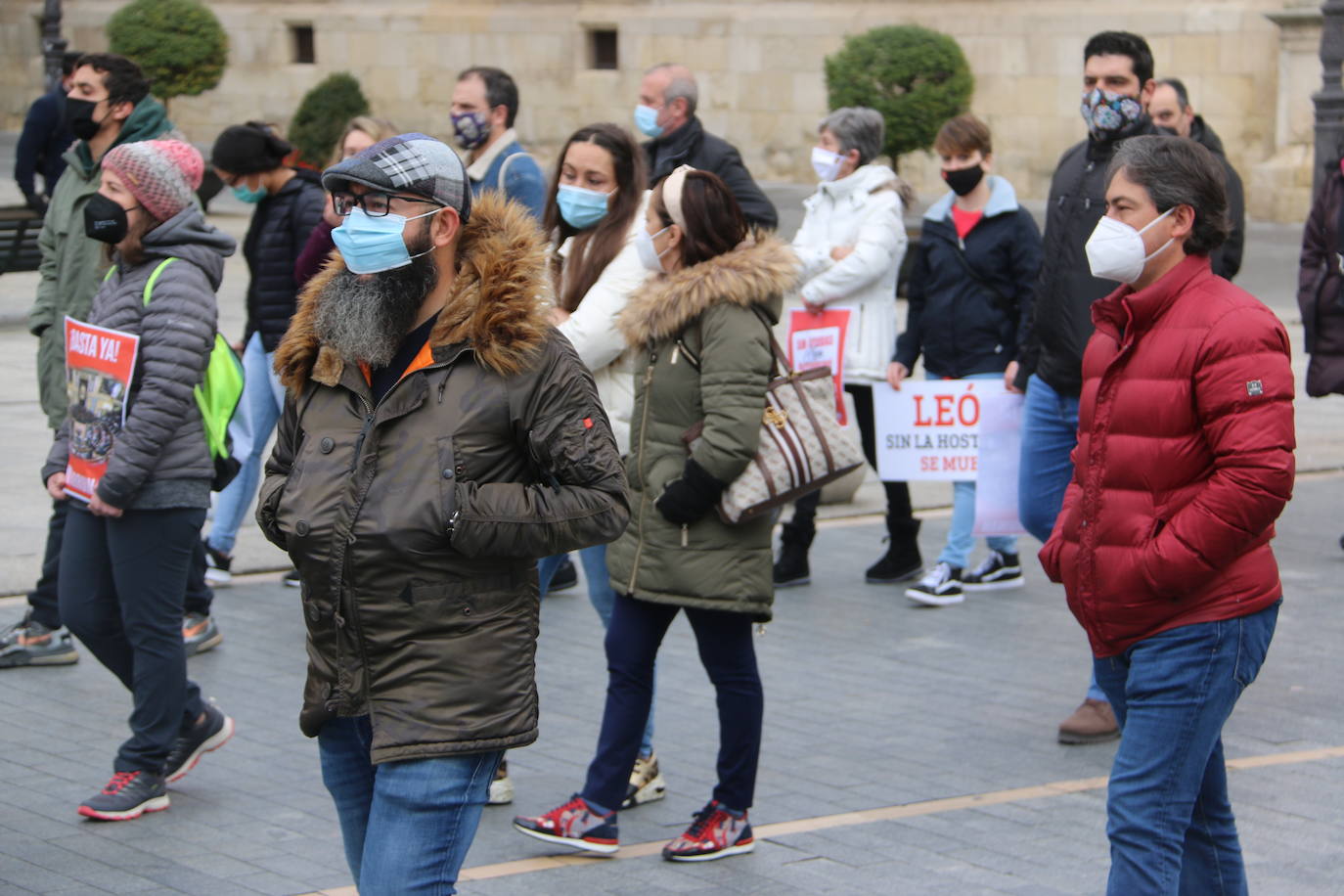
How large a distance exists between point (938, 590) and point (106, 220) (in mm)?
3823

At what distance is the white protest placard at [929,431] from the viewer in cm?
787

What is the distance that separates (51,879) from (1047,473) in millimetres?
3219

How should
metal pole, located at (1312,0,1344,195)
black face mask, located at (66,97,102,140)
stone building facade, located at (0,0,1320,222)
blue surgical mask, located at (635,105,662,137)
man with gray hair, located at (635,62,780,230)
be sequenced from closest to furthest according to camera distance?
black face mask, located at (66,97,102,140) → man with gray hair, located at (635,62,780,230) → blue surgical mask, located at (635,105,662,137) → metal pole, located at (1312,0,1344,195) → stone building facade, located at (0,0,1320,222)

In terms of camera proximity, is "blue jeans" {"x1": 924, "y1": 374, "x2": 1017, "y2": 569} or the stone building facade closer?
"blue jeans" {"x1": 924, "y1": 374, "x2": 1017, "y2": 569}

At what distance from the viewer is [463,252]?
3744 millimetres

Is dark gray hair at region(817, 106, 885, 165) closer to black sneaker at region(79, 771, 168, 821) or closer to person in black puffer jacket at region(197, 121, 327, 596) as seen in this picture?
person in black puffer jacket at region(197, 121, 327, 596)

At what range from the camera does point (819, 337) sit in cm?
835

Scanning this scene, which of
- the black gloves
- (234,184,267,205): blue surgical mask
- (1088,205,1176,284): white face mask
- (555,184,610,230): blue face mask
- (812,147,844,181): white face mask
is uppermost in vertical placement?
(1088,205,1176,284): white face mask

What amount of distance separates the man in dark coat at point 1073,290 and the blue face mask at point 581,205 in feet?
4.62

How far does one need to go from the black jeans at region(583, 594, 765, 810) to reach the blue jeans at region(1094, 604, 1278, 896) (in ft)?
4.26

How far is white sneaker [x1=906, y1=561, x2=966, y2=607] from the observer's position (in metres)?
7.88

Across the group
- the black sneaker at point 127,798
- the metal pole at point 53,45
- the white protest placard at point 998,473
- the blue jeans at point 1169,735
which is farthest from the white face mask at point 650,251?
the metal pole at point 53,45

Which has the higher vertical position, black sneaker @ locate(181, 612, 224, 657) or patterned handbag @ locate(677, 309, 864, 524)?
patterned handbag @ locate(677, 309, 864, 524)

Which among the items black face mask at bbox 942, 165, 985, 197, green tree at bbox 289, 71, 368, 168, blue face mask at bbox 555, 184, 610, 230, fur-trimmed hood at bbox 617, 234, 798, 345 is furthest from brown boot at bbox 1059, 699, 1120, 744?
green tree at bbox 289, 71, 368, 168
